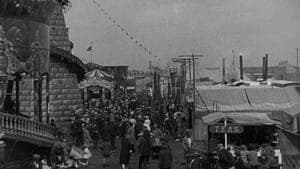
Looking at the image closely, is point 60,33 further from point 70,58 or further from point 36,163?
point 36,163

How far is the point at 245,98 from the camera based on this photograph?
96.7 ft

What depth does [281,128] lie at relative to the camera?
894 inches

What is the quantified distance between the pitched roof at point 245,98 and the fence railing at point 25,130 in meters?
9.30

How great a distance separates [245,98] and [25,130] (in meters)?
13.3

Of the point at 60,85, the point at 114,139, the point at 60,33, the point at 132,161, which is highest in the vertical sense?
the point at 60,33

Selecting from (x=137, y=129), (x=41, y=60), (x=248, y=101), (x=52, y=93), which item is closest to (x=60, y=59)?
(x=52, y=93)

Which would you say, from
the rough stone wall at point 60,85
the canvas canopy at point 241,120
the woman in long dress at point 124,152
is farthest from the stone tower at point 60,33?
the canvas canopy at point 241,120

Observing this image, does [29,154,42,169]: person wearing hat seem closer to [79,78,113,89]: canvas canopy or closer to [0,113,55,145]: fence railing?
[0,113,55,145]: fence railing

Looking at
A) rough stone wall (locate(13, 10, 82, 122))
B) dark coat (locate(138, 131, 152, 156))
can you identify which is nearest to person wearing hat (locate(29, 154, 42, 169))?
dark coat (locate(138, 131, 152, 156))

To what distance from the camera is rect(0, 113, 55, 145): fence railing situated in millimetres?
17750

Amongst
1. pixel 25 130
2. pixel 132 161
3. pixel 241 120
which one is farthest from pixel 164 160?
pixel 132 161

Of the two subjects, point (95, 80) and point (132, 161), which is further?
point (95, 80)

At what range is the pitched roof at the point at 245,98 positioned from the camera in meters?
28.8

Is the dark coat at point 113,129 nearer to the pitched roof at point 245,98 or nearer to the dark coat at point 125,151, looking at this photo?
the pitched roof at point 245,98
